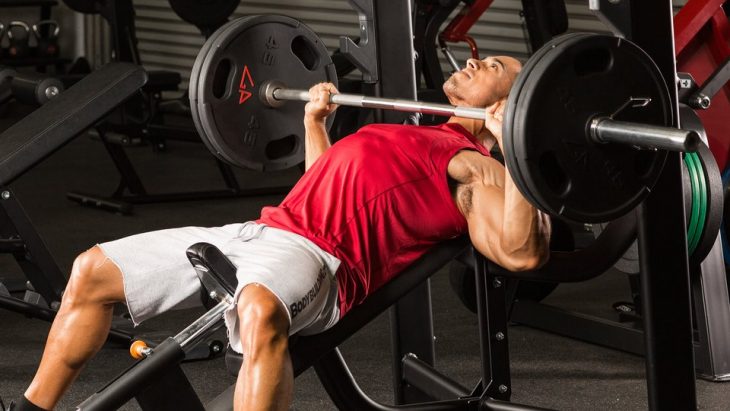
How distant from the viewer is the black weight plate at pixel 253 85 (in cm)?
252

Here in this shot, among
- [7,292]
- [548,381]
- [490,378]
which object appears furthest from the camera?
[7,292]

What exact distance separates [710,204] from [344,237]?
1031 mm

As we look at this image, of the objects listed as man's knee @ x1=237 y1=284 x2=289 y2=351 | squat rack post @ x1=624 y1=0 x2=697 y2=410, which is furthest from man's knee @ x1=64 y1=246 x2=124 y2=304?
squat rack post @ x1=624 y1=0 x2=697 y2=410

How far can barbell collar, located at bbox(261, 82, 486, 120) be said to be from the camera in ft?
6.51

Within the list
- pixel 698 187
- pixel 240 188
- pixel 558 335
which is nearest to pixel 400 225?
pixel 698 187

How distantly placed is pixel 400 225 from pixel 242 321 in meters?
0.40

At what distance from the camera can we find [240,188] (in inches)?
217

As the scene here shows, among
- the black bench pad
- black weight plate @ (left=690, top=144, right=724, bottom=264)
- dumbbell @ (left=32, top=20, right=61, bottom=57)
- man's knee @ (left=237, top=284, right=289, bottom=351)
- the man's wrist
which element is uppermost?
the man's wrist

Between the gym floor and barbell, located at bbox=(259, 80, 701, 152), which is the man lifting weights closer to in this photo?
barbell, located at bbox=(259, 80, 701, 152)

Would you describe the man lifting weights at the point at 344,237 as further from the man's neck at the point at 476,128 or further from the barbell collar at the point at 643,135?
the barbell collar at the point at 643,135

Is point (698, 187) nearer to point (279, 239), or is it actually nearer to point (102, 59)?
point (279, 239)

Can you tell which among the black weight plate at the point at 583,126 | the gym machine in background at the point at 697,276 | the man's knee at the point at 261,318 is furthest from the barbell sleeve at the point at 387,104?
the gym machine in background at the point at 697,276

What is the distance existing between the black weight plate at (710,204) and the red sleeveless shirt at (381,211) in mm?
788

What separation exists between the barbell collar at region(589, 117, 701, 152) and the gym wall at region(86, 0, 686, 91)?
459 centimetres
